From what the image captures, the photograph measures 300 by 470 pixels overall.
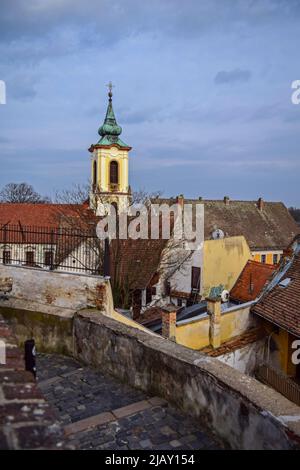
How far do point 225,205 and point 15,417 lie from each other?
1461 inches

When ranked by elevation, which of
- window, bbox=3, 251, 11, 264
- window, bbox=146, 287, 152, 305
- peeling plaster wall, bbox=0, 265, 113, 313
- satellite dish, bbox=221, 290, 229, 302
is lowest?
window, bbox=146, 287, 152, 305

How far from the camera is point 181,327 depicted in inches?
465

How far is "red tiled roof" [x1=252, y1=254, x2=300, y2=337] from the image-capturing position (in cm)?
1087

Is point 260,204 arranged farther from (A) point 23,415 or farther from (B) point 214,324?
(A) point 23,415

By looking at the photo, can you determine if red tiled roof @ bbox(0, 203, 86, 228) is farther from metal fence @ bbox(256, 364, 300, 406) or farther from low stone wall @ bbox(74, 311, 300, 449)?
low stone wall @ bbox(74, 311, 300, 449)

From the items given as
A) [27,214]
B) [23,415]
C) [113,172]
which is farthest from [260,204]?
[23,415]

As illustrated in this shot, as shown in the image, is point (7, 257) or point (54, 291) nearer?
point (54, 291)

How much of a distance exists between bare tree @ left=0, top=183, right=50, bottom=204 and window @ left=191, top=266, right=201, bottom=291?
3219cm

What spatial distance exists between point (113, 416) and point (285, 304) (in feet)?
28.7

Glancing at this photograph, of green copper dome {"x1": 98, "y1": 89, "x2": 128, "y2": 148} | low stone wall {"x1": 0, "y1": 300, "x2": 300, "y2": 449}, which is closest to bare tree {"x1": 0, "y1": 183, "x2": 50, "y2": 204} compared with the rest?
green copper dome {"x1": 98, "y1": 89, "x2": 128, "y2": 148}

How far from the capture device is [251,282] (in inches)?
714

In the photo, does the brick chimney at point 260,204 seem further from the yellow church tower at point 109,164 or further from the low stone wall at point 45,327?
the low stone wall at point 45,327
